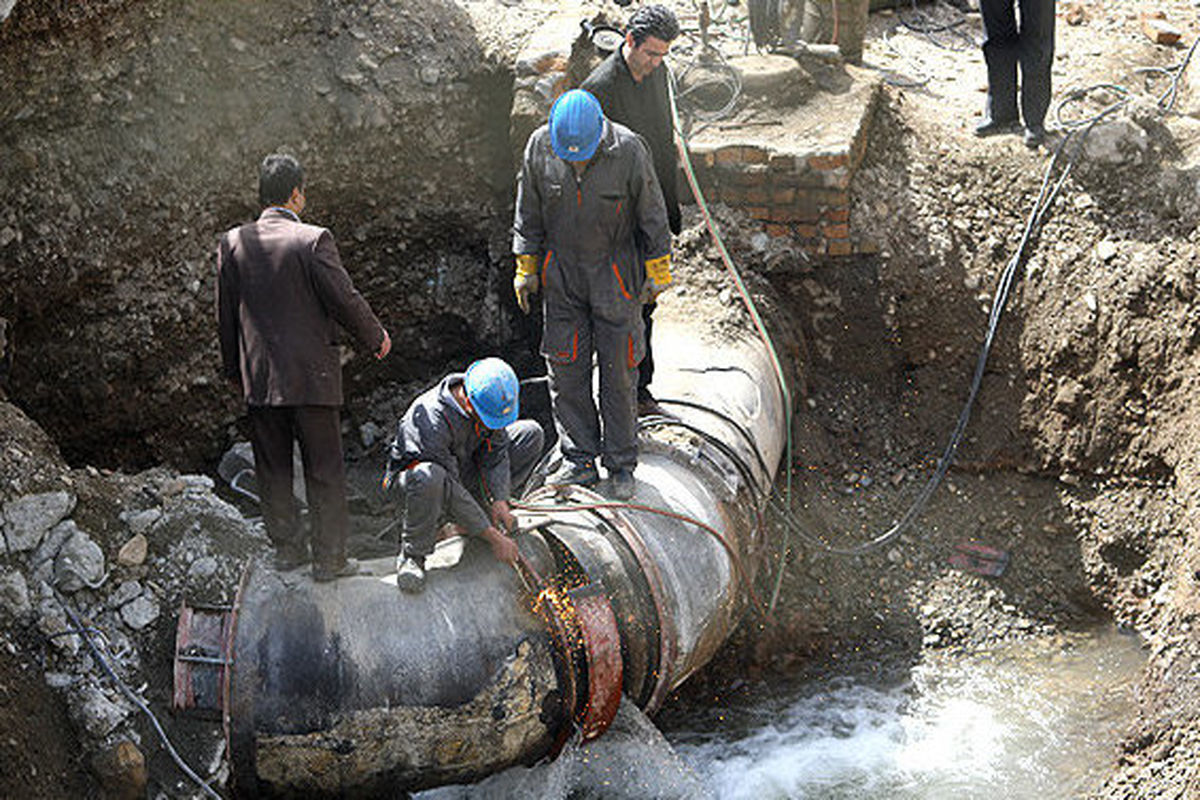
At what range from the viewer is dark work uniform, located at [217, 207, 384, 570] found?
15.1 ft

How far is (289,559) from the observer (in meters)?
5.05

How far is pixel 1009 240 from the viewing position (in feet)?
24.3

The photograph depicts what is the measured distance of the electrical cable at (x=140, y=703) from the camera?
15.0 feet

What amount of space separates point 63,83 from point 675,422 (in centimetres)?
348

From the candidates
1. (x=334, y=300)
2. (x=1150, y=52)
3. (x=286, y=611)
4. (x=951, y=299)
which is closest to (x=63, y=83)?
(x=334, y=300)

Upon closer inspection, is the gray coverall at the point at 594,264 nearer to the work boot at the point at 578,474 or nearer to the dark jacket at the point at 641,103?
the work boot at the point at 578,474

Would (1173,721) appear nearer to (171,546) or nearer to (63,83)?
(171,546)

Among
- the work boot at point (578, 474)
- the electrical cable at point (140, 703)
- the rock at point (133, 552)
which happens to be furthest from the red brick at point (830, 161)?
the electrical cable at point (140, 703)

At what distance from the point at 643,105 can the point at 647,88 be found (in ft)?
0.25

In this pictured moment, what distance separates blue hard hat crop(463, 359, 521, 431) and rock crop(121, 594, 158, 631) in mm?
1396

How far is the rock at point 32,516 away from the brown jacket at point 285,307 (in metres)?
0.82

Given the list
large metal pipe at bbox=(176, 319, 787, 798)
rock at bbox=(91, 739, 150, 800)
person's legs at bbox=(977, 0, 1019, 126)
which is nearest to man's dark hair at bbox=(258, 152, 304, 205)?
large metal pipe at bbox=(176, 319, 787, 798)

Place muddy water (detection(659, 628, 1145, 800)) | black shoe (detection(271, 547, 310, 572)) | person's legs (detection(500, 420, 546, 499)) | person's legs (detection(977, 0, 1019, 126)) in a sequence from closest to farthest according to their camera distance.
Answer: black shoe (detection(271, 547, 310, 572)), person's legs (detection(500, 420, 546, 499)), muddy water (detection(659, 628, 1145, 800)), person's legs (detection(977, 0, 1019, 126))

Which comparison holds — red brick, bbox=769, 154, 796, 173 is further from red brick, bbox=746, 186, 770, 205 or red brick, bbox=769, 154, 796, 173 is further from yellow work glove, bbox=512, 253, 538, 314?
yellow work glove, bbox=512, 253, 538, 314
